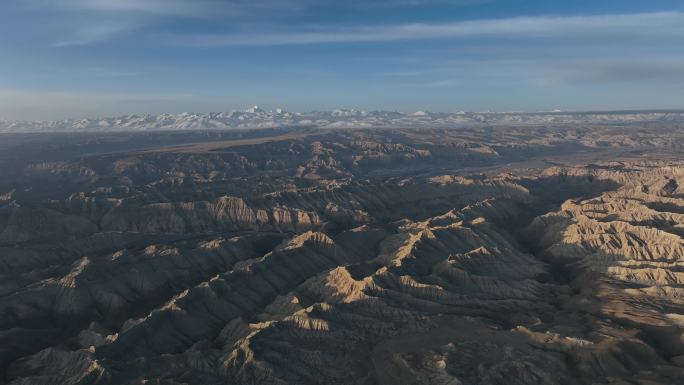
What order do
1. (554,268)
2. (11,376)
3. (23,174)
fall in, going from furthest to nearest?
1. (23,174)
2. (554,268)
3. (11,376)

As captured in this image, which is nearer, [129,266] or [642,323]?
[642,323]

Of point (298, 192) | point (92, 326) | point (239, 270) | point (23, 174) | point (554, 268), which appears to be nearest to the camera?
point (92, 326)

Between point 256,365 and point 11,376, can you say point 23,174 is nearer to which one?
point 11,376

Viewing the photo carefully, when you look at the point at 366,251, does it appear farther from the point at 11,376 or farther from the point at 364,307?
the point at 11,376

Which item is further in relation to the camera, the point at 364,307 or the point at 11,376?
the point at 364,307

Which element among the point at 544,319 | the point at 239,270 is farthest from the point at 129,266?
the point at 544,319

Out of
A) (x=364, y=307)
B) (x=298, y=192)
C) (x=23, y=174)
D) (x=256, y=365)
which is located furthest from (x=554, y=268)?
(x=23, y=174)
